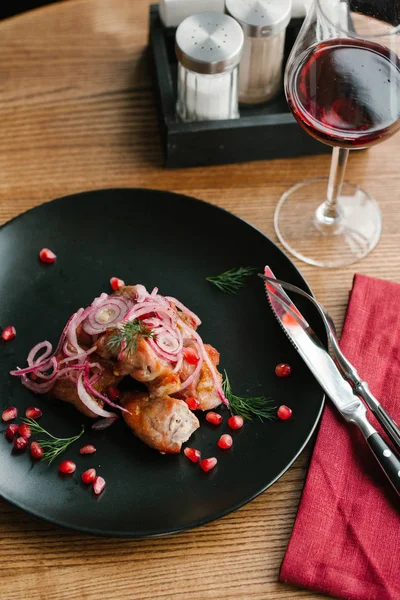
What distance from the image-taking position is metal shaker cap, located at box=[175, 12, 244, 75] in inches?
97.7

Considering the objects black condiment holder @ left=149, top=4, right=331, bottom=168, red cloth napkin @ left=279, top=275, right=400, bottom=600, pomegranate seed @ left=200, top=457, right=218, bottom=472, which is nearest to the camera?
red cloth napkin @ left=279, top=275, right=400, bottom=600

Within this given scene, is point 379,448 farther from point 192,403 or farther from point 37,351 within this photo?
point 37,351

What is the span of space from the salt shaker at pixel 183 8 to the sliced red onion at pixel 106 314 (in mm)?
1175

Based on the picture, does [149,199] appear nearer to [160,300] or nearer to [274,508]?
[160,300]

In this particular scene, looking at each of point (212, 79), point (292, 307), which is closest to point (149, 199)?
point (212, 79)

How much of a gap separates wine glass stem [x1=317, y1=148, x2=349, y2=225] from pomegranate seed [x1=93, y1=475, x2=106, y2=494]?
3.80ft

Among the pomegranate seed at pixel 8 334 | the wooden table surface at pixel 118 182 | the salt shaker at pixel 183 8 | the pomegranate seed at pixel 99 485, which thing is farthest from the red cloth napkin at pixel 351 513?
the salt shaker at pixel 183 8

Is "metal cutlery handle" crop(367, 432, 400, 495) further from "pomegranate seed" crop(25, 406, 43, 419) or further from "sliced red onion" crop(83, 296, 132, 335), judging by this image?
"pomegranate seed" crop(25, 406, 43, 419)

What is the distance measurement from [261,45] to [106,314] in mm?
1100

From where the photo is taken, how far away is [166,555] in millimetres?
1970

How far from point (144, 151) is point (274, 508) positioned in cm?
134

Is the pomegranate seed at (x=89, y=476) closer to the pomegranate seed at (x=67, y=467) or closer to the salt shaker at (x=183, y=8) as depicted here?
the pomegranate seed at (x=67, y=467)

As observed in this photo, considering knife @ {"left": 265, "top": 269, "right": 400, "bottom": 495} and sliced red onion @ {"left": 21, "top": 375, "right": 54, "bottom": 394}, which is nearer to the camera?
knife @ {"left": 265, "top": 269, "right": 400, "bottom": 495}

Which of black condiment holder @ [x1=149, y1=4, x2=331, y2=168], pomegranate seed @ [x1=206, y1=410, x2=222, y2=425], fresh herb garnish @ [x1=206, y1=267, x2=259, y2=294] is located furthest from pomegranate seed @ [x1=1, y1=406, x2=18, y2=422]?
black condiment holder @ [x1=149, y1=4, x2=331, y2=168]
